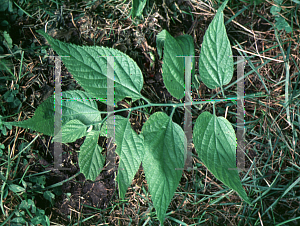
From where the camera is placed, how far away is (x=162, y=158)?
3.49ft

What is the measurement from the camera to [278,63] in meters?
1.23

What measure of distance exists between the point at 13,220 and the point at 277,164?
1.51m

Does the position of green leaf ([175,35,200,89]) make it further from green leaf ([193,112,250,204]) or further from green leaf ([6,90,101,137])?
green leaf ([6,90,101,137])

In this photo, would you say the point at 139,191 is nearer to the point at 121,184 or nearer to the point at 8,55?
the point at 121,184

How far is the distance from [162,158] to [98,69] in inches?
20.2

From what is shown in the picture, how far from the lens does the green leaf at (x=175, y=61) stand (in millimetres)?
1033

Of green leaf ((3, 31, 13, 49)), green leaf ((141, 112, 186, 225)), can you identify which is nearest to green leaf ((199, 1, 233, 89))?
green leaf ((141, 112, 186, 225))

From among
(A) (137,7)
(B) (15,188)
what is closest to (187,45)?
(A) (137,7)

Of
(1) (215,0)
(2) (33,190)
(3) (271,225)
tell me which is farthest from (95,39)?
(3) (271,225)

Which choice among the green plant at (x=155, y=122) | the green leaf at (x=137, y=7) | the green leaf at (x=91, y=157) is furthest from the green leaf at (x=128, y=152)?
the green leaf at (x=137, y=7)

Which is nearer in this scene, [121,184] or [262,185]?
[121,184]

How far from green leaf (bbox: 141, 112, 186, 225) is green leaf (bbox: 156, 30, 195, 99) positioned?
15 cm

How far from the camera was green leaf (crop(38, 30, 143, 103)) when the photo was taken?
1.04m

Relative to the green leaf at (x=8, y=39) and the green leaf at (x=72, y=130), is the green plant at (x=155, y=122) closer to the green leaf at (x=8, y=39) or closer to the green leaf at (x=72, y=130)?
the green leaf at (x=72, y=130)
